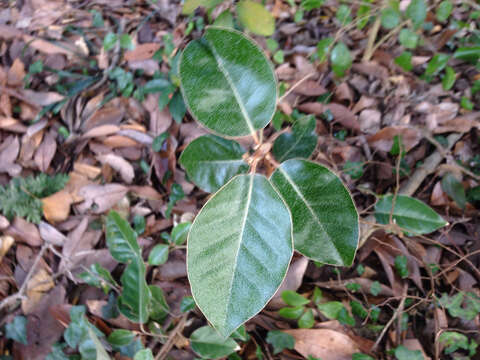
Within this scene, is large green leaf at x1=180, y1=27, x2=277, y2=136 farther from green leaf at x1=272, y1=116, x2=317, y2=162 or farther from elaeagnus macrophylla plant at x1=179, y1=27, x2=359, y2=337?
Answer: green leaf at x1=272, y1=116, x2=317, y2=162

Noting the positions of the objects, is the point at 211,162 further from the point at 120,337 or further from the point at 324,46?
the point at 324,46

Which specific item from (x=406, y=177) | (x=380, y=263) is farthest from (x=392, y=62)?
(x=380, y=263)

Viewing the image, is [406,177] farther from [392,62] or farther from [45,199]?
[45,199]

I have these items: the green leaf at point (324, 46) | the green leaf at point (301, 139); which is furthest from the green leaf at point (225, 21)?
the green leaf at point (324, 46)

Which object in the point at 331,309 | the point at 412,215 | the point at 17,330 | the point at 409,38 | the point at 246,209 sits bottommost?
the point at 17,330

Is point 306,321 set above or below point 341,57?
below

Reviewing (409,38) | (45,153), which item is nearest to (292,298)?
(409,38)

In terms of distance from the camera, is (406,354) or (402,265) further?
(402,265)

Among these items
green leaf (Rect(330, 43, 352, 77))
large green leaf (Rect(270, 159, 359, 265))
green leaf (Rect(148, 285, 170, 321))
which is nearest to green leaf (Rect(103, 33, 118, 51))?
green leaf (Rect(330, 43, 352, 77))
